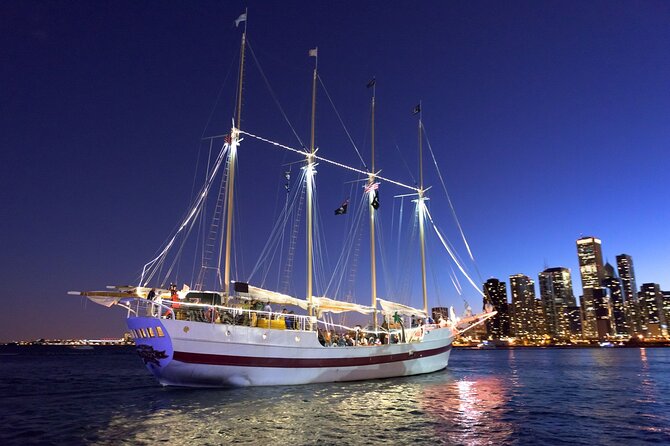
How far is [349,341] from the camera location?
110ft

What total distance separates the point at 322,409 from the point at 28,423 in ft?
43.0

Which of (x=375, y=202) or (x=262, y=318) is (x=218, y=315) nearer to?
(x=262, y=318)

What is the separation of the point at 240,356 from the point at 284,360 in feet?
10.4

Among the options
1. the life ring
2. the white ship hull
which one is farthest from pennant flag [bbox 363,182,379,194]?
the life ring

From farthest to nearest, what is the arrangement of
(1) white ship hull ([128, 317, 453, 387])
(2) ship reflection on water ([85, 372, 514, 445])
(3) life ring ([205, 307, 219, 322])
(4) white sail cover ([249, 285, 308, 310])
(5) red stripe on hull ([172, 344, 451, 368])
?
(4) white sail cover ([249, 285, 308, 310])
(3) life ring ([205, 307, 219, 322])
(5) red stripe on hull ([172, 344, 451, 368])
(1) white ship hull ([128, 317, 453, 387])
(2) ship reflection on water ([85, 372, 514, 445])

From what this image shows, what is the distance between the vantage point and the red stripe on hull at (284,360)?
83.7 ft

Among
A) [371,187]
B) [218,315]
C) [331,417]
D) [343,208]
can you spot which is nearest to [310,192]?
[343,208]

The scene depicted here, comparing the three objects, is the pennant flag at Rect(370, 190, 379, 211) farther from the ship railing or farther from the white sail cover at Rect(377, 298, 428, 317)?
the ship railing

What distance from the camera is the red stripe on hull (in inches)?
1004

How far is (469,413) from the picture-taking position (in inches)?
905

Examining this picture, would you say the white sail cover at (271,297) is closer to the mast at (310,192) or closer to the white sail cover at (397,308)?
the mast at (310,192)

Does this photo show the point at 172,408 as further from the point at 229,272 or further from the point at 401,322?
the point at 401,322

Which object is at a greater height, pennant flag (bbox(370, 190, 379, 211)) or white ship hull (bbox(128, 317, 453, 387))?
pennant flag (bbox(370, 190, 379, 211))

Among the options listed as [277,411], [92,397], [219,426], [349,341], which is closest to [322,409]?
[277,411]
